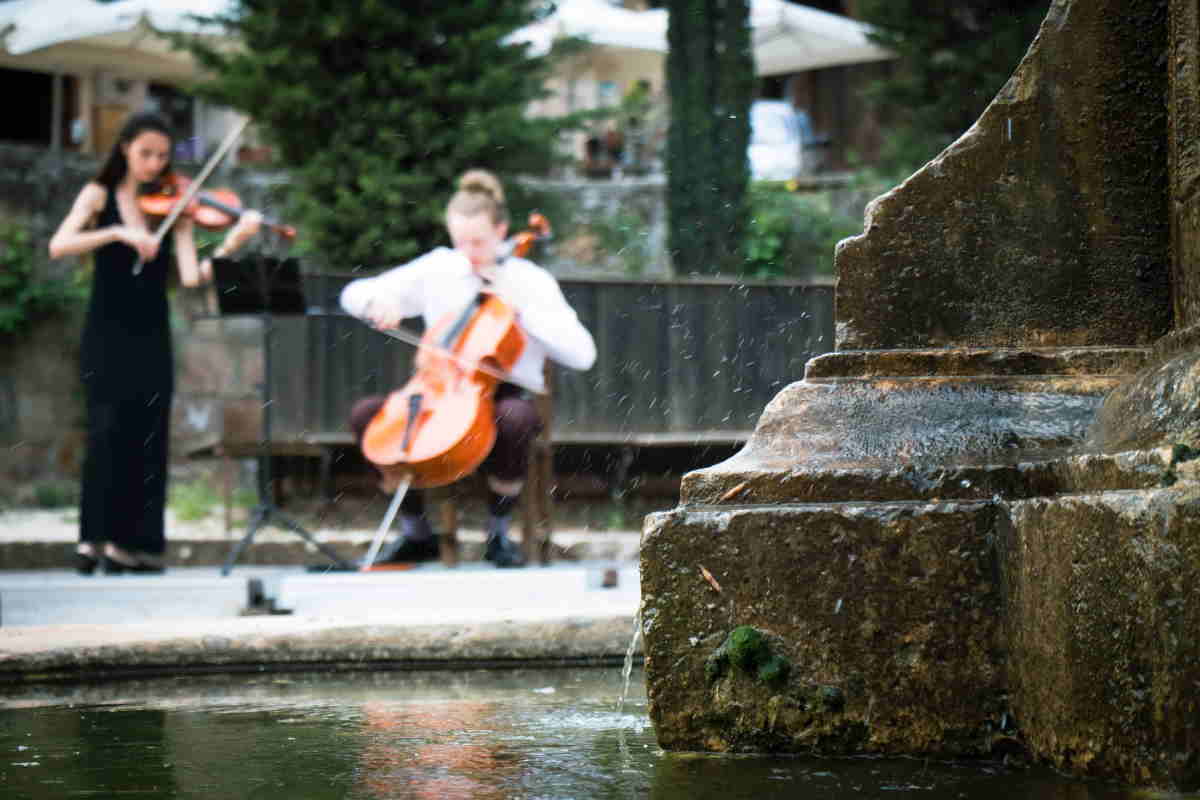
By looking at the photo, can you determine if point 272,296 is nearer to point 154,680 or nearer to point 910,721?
point 154,680

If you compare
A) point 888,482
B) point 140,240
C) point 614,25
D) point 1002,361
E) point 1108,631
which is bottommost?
point 1108,631

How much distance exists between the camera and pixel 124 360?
6.07 m

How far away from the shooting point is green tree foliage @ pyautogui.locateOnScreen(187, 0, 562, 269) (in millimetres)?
11242

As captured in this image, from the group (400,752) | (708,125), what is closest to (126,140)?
(400,752)

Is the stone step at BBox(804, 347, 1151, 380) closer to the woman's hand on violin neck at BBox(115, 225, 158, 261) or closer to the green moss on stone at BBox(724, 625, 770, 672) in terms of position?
the green moss on stone at BBox(724, 625, 770, 672)

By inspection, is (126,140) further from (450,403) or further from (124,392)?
(450,403)

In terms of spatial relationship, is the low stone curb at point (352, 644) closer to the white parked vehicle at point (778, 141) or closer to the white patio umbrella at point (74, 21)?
the white patio umbrella at point (74, 21)

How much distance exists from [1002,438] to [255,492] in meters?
8.98

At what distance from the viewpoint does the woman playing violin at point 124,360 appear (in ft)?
19.9

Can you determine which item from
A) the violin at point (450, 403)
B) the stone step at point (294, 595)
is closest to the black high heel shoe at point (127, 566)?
the stone step at point (294, 595)

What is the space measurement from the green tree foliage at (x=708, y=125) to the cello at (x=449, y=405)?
22.6ft

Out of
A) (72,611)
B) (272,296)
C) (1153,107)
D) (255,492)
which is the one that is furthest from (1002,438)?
(255,492)

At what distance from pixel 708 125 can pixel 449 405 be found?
7525 millimetres

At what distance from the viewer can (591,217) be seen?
16.2m
